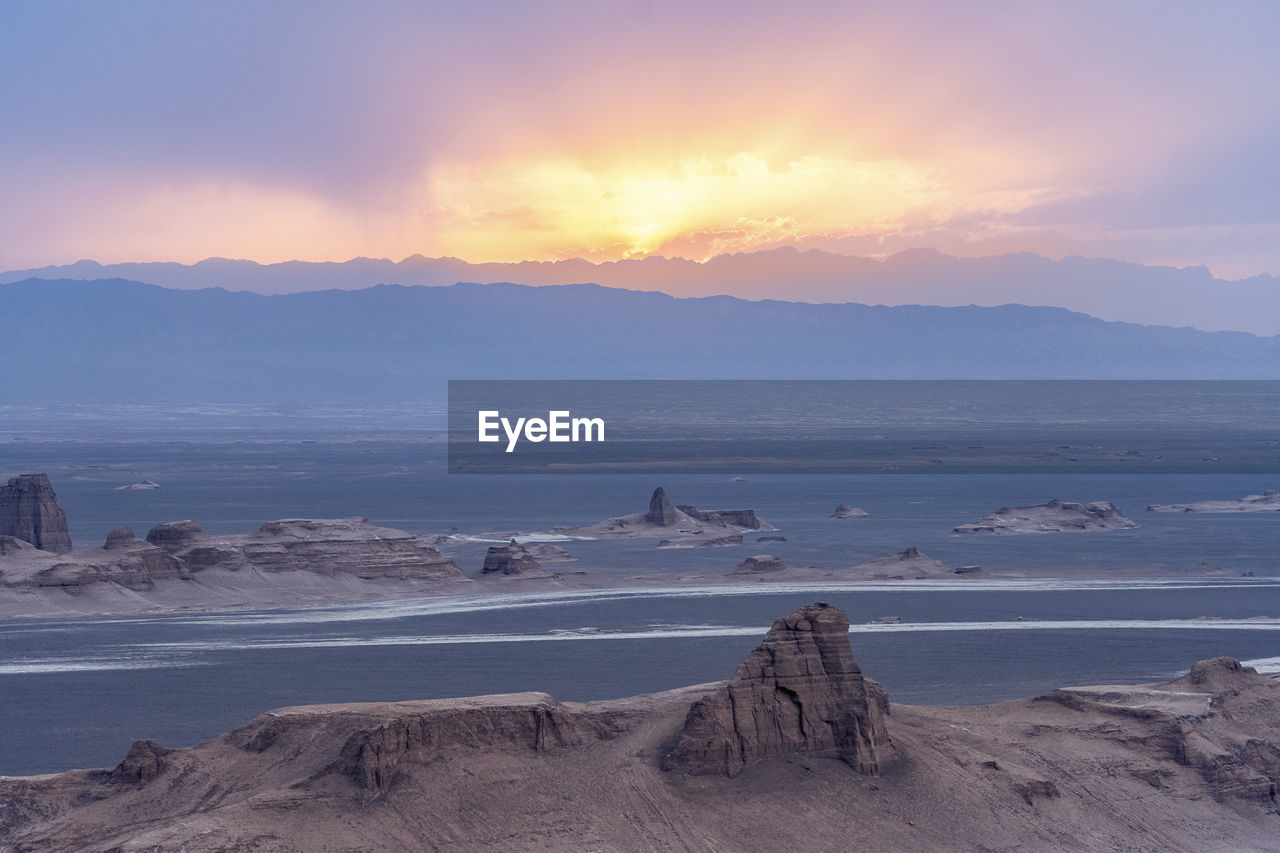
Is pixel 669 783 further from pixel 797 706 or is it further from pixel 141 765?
pixel 141 765

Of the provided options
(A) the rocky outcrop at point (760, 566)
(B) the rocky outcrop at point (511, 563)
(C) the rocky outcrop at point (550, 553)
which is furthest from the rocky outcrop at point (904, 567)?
(B) the rocky outcrop at point (511, 563)

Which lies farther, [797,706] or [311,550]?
[311,550]

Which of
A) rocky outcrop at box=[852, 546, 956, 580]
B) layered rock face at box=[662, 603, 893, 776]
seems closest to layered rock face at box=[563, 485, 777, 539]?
rocky outcrop at box=[852, 546, 956, 580]

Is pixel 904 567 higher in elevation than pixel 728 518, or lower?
lower

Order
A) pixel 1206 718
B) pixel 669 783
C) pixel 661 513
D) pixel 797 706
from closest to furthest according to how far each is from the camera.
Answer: pixel 669 783
pixel 797 706
pixel 1206 718
pixel 661 513

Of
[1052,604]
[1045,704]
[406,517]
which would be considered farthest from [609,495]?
[1045,704]

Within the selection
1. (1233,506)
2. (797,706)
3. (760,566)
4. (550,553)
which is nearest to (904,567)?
(760,566)

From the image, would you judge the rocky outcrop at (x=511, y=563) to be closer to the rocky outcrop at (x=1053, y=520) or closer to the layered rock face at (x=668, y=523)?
the layered rock face at (x=668, y=523)

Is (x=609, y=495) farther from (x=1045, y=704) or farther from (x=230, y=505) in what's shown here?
(x=1045, y=704)
